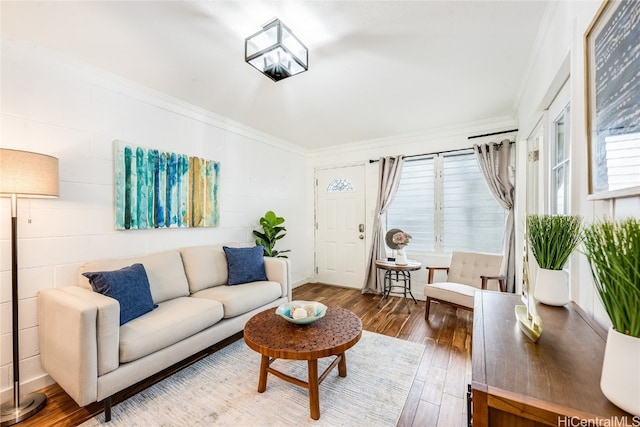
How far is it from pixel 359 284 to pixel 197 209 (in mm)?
2852

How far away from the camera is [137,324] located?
186 centimetres

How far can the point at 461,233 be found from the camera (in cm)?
367

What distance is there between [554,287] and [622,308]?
0.69 m

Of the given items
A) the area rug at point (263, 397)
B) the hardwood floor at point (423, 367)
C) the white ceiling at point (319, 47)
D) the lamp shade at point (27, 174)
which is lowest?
the hardwood floor at point (423, 367)

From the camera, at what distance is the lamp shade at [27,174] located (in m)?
1.57

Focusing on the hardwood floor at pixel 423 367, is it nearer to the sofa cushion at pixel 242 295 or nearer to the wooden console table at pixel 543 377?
the sofa cushion at pixel 242 295

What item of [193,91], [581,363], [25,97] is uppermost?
[193,91]

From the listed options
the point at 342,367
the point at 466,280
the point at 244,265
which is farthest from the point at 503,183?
the point at 244,265

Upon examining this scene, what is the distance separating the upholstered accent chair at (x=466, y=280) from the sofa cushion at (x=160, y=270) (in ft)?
8.83

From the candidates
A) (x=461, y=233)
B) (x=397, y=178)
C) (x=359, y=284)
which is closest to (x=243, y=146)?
(x=397, y=178)

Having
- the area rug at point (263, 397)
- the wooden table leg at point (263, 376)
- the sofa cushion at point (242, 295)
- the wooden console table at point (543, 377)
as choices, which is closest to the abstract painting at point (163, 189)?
the sofa cushion at point (242, 295)

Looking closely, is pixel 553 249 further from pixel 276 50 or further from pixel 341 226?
pixel 341 226

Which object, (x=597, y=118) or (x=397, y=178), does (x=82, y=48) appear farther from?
(x=397, y=178)

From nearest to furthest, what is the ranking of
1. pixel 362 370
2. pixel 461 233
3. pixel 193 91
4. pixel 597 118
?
pixel 597 118
pixel 362 370
pixel 193 91
pixel 461 233
